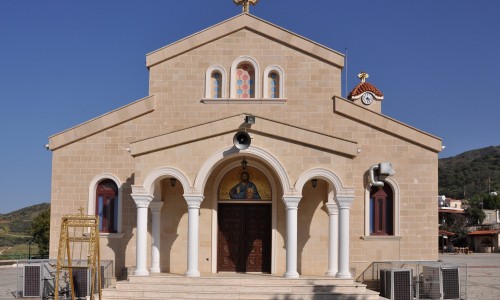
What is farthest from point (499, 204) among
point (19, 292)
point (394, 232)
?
point (19, 292)

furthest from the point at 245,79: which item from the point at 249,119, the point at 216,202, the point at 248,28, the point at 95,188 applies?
the point at 95,188

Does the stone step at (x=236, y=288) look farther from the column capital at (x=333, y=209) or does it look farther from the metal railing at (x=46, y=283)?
the column capital at (x=333, y=209)

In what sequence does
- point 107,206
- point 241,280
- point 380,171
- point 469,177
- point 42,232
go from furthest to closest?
point 469,177, point 42,232, point 107,206, point 380,171, point 241,280

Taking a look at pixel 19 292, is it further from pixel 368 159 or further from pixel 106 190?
pixel 368 159

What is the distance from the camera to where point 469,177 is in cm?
11931

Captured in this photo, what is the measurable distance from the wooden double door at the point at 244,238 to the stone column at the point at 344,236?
2.84 metres

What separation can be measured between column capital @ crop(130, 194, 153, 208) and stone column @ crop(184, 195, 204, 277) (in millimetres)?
1101

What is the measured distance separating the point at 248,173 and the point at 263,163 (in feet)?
2.43

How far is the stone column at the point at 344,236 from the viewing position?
1802 cm

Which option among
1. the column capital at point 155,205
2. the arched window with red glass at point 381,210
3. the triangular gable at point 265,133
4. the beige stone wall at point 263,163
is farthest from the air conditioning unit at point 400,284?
the column capital at point 155,205

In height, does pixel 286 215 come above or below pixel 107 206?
below

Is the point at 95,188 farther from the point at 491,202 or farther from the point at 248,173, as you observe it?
the point at 491,202

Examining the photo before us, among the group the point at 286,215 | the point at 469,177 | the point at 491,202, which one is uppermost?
the point at 469,177

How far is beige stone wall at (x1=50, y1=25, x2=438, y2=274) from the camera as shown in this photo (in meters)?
20.1
